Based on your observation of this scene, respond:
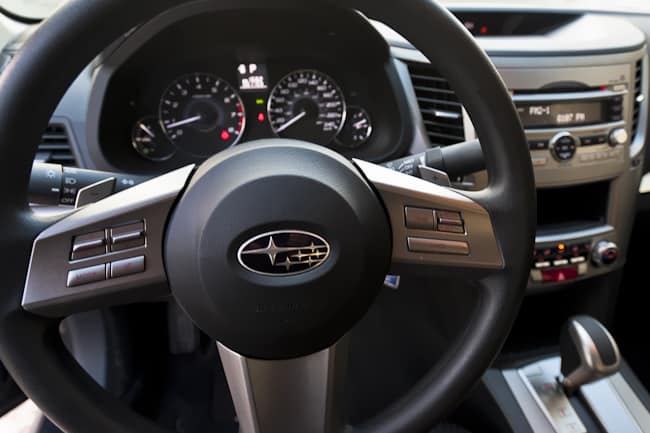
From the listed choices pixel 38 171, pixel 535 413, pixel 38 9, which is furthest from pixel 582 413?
pixel 38 9

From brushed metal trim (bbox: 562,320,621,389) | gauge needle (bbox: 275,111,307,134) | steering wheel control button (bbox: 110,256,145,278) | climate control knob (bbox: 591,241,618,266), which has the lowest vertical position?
brushed metal trim (bbox: 562,320,621,389)

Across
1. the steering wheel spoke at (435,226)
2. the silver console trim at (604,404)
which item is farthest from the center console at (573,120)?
the steering wheel spoke at (435,226)

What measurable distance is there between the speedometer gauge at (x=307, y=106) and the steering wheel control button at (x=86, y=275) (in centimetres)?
82

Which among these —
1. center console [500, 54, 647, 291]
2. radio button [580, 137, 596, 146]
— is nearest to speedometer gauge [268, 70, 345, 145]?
center console [500, 54, 647, 291]

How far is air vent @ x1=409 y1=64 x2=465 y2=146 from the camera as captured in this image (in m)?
1.30

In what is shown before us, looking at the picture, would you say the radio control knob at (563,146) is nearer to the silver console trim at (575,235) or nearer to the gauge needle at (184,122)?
the silver console trim at (575,235)

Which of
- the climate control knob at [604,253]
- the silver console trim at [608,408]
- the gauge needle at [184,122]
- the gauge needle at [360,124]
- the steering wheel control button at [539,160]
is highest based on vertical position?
the gauge needle at [184,122]

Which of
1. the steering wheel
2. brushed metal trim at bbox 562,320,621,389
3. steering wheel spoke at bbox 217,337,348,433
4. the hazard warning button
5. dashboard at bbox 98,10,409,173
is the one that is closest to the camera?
the steering wheel

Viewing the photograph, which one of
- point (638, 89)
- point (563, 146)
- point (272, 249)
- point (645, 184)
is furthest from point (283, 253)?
point (645, 184)

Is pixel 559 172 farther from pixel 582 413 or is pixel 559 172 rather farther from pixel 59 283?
pixel 59 283

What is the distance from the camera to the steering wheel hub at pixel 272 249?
0.64 m

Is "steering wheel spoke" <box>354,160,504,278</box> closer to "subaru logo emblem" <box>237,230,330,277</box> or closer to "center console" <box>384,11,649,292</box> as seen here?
"subaru logo emblem" <box>237,230,330,277</box>

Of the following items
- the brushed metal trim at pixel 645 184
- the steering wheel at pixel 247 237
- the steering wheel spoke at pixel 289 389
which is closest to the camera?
the steering wheel at pixel 247 237

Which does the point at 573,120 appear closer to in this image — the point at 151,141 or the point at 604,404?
the point at 604,404
